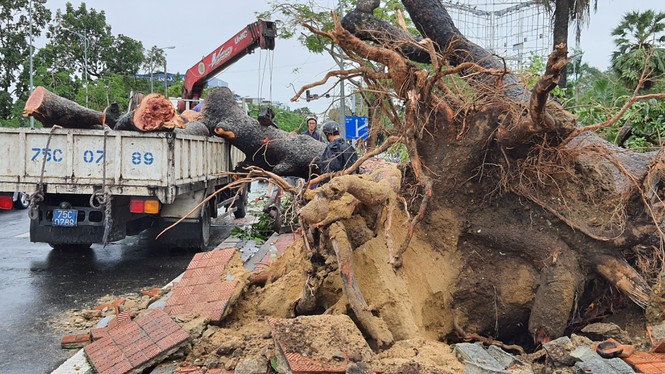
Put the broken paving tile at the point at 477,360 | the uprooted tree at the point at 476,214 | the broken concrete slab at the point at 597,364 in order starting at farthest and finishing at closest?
the uprooted tree at the point at 476,214 < the broken paving tile at the point at 477,360 < the broken concrete slab at the point at 597,364

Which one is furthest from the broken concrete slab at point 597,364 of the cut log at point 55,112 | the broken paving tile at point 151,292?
the cut log at point 55,112

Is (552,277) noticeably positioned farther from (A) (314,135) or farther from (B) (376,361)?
(A) (314,135)

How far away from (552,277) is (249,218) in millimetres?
8965

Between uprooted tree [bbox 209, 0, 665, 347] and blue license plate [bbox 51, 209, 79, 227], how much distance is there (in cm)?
411

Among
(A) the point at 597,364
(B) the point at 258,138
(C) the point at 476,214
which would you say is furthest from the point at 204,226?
(A) the point at 597,364

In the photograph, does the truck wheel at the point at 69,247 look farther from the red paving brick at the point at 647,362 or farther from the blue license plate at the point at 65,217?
the red paving brick at the point at 647,362

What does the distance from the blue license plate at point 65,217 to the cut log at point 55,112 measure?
46.0 inches

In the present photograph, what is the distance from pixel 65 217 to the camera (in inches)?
281

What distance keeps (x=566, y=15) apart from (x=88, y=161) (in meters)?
15.0

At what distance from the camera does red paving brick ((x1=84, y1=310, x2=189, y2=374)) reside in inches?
154

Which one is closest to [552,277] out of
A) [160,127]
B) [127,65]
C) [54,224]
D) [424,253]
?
[424,253]

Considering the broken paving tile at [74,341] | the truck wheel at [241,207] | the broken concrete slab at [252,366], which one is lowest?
the broken paving tile at [74,341]

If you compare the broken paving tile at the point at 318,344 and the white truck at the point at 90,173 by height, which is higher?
the white truck at the point at 90,173

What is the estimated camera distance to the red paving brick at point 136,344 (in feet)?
12.8
